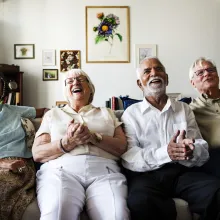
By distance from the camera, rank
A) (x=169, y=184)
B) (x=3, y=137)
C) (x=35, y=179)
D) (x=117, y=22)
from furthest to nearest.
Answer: (x=117, y=22) → (x=3, y=137) → (x=35, y=179) → (x=169, y=184)

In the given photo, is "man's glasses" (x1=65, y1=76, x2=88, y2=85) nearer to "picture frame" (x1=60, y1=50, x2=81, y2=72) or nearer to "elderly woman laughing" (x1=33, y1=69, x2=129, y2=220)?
"elderly woman laughing" (x1=33, y1=69, x2=129, y2=220)

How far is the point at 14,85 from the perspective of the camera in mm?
3455

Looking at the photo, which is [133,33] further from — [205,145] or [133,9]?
[205,145]

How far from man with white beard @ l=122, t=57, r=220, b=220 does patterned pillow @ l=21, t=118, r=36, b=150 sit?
1.91 ft

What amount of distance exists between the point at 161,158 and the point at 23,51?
3000mm

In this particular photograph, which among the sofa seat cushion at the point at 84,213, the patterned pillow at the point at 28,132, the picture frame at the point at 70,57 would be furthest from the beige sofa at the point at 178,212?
the picture frame at the point at 70,57

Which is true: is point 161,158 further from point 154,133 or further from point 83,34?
point 83,34

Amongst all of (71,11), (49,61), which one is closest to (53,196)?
(49,61)

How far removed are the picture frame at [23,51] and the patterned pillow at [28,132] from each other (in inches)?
89.1

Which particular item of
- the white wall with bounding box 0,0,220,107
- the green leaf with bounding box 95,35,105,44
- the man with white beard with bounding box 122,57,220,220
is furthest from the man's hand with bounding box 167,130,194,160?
the green leaf with bounding box 95,35,105,44

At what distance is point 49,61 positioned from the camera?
3.81 meters

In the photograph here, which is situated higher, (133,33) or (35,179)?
(133,33)

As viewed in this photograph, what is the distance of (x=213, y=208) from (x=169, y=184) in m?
0.24

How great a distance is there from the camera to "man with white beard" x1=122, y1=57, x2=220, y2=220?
1240 mm
